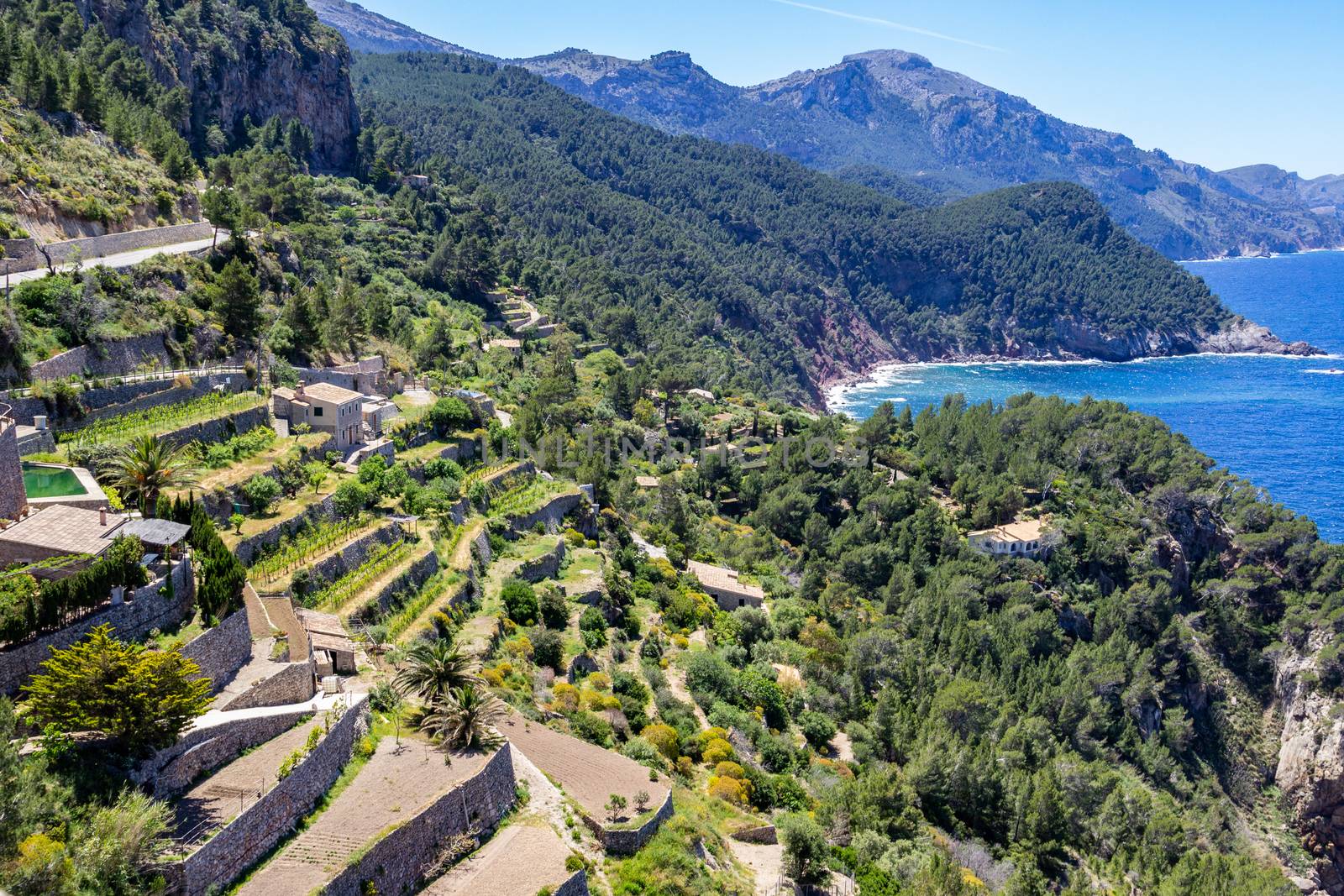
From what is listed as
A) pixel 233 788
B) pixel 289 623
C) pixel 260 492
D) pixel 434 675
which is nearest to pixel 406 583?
pixel 260 492

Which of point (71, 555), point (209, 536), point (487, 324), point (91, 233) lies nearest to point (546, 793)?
point (209, 536)

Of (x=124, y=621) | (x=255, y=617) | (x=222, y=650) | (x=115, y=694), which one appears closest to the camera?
→ (x=115, y=694)

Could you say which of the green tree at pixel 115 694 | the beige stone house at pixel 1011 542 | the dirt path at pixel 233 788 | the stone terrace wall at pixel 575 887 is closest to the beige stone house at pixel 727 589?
the beige stone house at pixel 1011 542

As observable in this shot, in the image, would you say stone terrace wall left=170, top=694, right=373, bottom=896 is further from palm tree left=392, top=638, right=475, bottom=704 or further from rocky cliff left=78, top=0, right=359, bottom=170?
rocky cliff left=78, top=0, right=359, bottom=170

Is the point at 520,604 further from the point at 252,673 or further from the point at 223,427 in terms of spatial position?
the point at 252,673

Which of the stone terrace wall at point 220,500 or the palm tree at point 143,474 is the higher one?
the palm tree at point 143,474

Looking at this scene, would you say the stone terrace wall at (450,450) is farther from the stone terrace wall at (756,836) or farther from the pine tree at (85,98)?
the pine tree at (85,98)

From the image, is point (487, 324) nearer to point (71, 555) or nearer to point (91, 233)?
point (91, 233)
